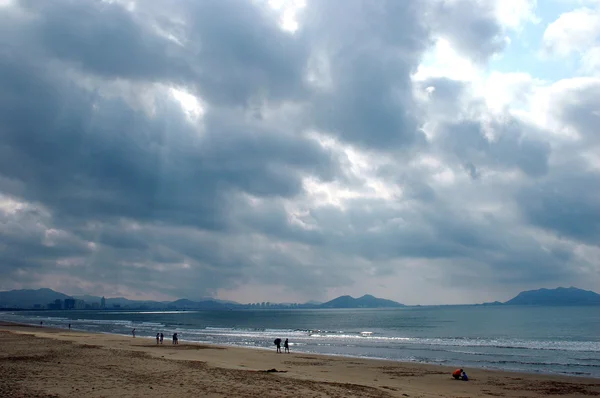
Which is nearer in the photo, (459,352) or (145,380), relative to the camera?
(145,380)

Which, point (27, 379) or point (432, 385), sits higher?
point (27, 379)

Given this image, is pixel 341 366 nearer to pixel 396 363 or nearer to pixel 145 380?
pixel 396 363

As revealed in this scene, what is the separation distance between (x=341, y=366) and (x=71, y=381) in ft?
66.1

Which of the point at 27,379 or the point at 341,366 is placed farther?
the point at 341,366

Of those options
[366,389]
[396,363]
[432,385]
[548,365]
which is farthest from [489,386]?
[548,365]

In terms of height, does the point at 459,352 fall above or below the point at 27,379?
below

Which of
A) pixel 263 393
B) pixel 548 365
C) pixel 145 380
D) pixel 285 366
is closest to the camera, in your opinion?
pixel 263 393

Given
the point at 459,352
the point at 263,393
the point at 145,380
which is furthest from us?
the point at 459,352

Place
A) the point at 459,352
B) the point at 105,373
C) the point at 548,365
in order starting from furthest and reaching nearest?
the point at 459,352 → the point at 548,365 → the point at 105,373

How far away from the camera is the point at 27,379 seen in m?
18.8

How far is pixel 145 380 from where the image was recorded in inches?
802

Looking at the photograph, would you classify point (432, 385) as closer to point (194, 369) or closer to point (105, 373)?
point (194, 369)

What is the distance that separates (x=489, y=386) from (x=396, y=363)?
12.2 m

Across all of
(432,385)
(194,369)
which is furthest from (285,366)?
(432,385)
